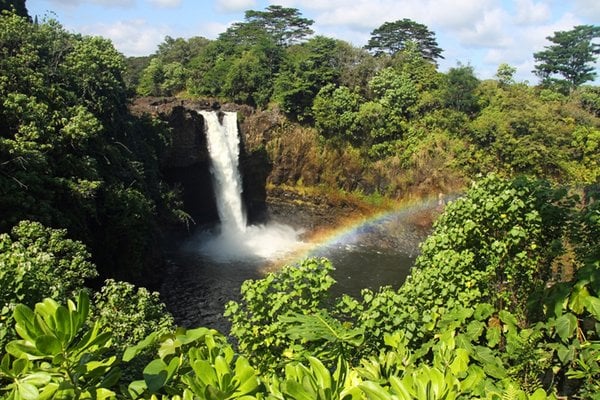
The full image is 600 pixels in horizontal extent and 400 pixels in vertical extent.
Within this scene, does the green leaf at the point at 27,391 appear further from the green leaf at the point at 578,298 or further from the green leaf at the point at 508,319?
the green leaf at the point at 508,319

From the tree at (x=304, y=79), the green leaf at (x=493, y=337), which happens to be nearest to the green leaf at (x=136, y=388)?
the green leaf at (x=493, y=337)

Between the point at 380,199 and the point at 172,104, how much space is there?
1657 centimetres

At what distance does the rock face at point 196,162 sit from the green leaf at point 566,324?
89.6ft

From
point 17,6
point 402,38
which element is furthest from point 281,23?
point 17,6

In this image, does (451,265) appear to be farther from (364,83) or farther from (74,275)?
(364,83)

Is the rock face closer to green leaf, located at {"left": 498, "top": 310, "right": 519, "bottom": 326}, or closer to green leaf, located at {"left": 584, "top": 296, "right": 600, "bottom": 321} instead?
green leaf, located at {"left": 498, "top": 310, "right": 519, "bottom": 326}

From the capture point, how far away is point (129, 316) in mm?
9703

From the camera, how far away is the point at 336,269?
25344 mm

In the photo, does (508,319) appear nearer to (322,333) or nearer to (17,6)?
(322,333)

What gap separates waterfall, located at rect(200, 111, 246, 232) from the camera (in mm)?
33062

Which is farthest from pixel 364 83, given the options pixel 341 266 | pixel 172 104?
pixel 341 266

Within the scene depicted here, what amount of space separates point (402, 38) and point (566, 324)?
167 ft

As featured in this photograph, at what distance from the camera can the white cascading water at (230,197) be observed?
32.0 metres

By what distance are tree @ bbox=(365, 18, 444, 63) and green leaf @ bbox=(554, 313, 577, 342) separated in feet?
159
